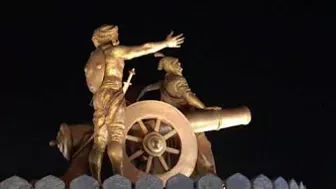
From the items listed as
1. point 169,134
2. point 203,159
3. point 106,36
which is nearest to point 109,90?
point 106,36

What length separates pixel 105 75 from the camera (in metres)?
5.52

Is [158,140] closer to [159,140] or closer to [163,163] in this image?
[159,140]

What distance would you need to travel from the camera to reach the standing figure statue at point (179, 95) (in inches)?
234

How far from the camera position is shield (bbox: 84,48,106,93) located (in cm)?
551

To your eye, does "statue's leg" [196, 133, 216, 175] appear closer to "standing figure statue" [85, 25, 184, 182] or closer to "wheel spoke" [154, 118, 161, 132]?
"wheel spoke" [154, 118, 161, 132]

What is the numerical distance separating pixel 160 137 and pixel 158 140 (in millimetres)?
27

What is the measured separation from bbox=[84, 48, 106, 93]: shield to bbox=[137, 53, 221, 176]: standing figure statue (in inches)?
26.2

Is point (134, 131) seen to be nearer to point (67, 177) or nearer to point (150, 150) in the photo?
point (150, 150)

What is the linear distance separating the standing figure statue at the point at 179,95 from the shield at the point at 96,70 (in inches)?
26.2

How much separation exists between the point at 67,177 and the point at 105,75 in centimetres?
68

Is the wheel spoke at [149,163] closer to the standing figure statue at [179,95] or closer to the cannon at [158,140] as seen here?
the cannon at [158,140]

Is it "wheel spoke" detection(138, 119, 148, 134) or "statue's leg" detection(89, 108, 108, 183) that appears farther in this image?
"wheel spoke" detection(138, 119, 148, 134)

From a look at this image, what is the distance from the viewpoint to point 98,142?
543 centimetres

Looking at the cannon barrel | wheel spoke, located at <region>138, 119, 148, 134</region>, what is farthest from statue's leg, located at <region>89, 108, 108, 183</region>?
the cannon barrel
